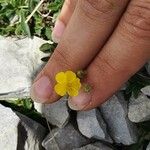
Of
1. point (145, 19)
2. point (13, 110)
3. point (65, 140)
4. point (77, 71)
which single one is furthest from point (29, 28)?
point (145, 19)

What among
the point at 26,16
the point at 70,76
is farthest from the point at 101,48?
the point at 26,16

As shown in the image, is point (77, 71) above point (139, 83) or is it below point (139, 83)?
above

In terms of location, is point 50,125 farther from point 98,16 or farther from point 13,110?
point 98,16

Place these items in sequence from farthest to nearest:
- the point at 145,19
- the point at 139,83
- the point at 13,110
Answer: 1. the point at 13,110
2. the point at 139,83
3. the point at 145,19

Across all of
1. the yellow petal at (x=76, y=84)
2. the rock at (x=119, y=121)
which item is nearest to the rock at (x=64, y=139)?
the rock at (x=119, y=121)

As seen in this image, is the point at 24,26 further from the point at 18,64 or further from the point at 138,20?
the point at 138,20

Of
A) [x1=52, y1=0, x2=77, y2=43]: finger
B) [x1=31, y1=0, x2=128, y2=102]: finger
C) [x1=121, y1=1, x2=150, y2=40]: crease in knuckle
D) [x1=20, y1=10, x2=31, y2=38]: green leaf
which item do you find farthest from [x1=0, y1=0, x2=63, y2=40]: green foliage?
[x1=121, y1=1, x2=150, y2=40]: crease in knuckle
